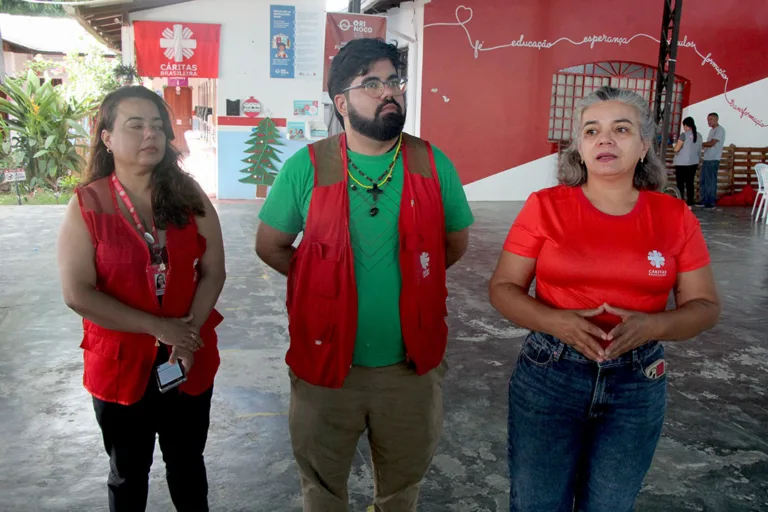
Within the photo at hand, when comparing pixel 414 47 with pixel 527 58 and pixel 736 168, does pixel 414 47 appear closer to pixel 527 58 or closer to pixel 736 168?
pixel 527 58

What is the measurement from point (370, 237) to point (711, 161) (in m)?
12.5

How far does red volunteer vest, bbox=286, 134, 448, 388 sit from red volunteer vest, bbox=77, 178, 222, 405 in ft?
1.30

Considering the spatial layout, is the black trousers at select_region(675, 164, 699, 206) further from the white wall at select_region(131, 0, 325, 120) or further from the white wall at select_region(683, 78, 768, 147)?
the white wall at select_region(131, 0, 325, 120)

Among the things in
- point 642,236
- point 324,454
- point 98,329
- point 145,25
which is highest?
point 145,25

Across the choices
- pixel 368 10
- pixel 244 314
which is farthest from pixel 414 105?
pixel 244 314

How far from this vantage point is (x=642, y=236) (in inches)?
69.5

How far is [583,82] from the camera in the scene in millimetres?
13180

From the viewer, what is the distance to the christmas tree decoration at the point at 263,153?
1105 cm

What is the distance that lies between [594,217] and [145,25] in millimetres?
9802

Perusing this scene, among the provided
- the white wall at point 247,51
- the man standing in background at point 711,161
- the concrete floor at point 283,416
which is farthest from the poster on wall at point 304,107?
the man standing in background at point 711,161

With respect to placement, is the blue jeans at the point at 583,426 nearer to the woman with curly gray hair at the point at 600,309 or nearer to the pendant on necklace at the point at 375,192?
the woman with curly gray hair at the point at 600,309

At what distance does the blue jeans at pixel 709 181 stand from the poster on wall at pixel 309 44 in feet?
24.5

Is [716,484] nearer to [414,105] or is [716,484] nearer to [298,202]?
[298,202]

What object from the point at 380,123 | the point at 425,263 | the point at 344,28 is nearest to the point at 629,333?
the point at 425,263
